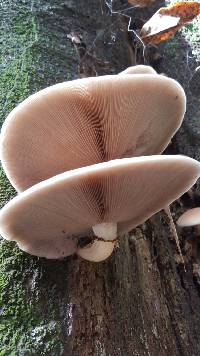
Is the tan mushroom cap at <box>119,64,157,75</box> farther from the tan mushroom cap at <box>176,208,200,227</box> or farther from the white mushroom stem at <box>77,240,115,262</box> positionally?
the tan mushroom cap at <box>176,208,200,227</box>

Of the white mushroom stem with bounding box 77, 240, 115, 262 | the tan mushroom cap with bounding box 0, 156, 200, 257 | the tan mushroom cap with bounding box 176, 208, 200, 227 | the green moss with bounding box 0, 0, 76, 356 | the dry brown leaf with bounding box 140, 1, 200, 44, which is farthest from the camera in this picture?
the dry brown leaf with bounding box 140, 1, 200, 44

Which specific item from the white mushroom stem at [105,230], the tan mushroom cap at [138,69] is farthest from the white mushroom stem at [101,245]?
the tan mushroom cap at [138,69]

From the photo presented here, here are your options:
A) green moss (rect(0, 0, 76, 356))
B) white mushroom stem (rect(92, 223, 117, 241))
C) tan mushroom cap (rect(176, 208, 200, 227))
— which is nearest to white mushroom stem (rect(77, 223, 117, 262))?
white mushroom stem (rect(92, 223, 117, 241))

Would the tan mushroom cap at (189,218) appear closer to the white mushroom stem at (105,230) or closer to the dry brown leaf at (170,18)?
the white mushroom stem at (105,230)

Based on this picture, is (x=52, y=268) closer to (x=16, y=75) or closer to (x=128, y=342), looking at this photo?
(x=128, y=342)

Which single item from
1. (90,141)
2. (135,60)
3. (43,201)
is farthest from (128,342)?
(135,60)

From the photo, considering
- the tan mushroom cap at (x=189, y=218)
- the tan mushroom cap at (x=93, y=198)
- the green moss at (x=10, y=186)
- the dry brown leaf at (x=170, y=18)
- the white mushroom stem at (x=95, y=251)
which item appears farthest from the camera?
the dry brown leaf at (x=170, y=18)

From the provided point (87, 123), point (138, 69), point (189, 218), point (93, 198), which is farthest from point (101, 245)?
point (189, 218)
